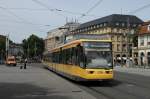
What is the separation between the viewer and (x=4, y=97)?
1672 centimetres

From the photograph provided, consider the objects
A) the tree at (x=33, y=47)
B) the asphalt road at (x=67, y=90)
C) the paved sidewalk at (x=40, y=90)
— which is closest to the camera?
the paved sidewalk at (x=40, y=90)

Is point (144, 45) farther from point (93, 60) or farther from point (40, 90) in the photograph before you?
point (40, 90)

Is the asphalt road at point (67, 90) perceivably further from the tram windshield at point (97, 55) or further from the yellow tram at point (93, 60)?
the tram windshield at point (97, 55)

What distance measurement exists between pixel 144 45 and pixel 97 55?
2869 inches

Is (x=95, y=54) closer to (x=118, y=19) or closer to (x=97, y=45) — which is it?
(x=97, y=45)

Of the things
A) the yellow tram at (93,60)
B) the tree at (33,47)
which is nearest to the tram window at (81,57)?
the yellow tram at (93,60)

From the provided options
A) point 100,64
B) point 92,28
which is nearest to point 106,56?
point 100,64

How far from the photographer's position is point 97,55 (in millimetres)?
24016

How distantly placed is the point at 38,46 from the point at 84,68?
507 ft

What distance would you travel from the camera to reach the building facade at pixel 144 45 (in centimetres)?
9331

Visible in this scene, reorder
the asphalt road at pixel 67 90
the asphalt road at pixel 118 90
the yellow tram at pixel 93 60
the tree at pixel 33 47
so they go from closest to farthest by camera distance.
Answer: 1. the asphalt road at pixel 67 90
2. the asphalt road at pixel 118 90
3. the yellow tram at pixel 93 60
4. the tree at pixel 33 47

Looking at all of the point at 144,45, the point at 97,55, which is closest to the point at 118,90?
the point at 97,55

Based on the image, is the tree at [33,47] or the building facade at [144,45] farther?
the tree at [33,47]

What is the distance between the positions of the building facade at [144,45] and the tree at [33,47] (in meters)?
80.2
